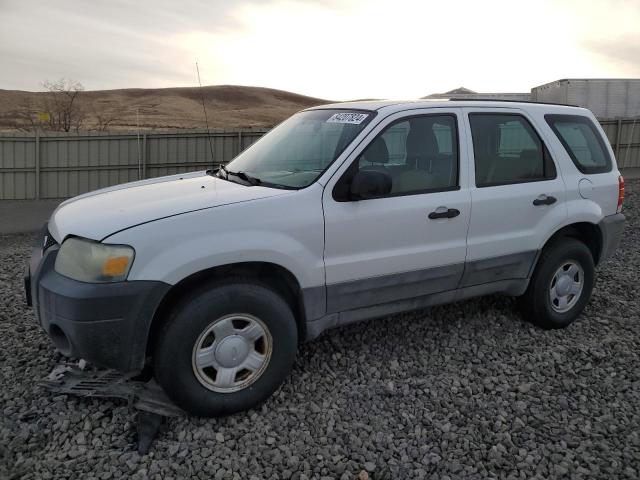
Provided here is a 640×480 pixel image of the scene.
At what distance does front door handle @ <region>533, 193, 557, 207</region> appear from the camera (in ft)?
15.4

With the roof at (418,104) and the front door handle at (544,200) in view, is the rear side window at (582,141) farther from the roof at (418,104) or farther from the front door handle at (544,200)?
the front door handle at (544,200)

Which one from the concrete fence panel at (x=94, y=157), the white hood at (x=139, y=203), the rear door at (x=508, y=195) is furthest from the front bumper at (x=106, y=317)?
the concrete fence panel at (x=94, y=157)

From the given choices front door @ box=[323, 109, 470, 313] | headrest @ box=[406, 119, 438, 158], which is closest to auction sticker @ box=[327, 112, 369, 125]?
front door @ box=[323, 109, 470, 313]

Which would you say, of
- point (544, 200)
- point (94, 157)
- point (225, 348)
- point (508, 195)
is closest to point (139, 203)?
point (225, 348)

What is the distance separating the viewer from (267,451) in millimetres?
3342

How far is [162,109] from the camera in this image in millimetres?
64062

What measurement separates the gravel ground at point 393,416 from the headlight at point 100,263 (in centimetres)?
92

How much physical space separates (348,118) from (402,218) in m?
0.83

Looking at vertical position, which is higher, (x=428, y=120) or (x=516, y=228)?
(x=428, y=120)

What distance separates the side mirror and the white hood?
0.44m

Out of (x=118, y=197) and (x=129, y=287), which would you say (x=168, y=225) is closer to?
(x=129, y=287)

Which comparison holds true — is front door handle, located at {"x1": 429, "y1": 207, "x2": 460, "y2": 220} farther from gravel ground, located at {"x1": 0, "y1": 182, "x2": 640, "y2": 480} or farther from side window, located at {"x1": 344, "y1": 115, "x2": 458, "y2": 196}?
gravel ground, located at {"x1": 0, "y1": 182, "x2": 640, "y2": 480}

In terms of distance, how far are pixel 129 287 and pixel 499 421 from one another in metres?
2.29

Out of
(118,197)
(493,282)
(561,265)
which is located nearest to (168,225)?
(118,197)
